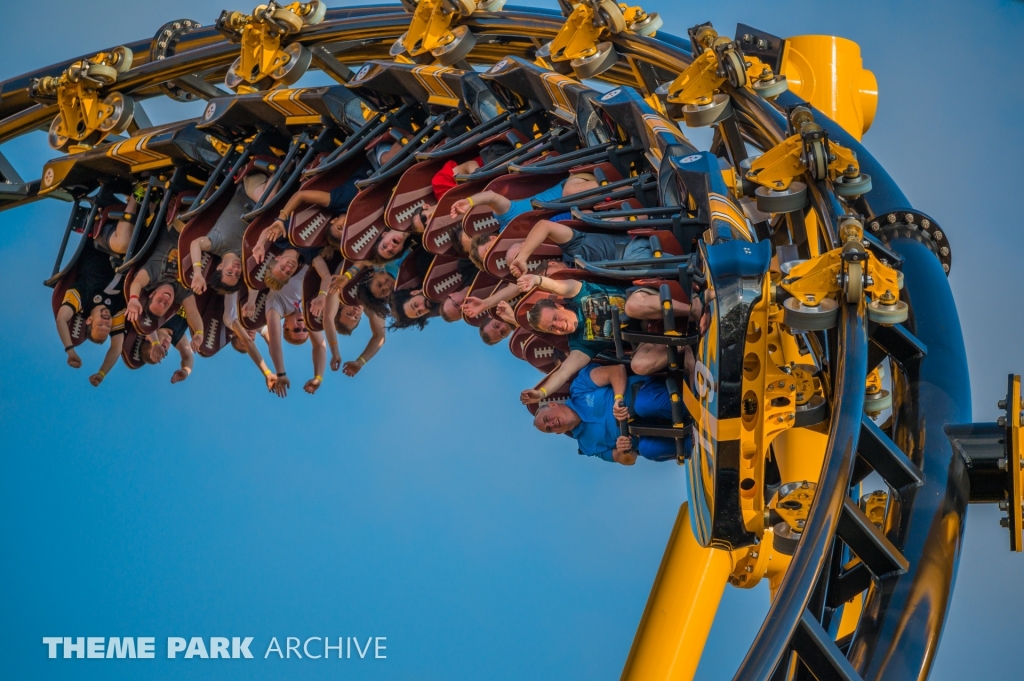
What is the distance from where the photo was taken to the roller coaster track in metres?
2.43

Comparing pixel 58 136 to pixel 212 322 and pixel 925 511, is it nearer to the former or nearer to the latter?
pixel 212 322

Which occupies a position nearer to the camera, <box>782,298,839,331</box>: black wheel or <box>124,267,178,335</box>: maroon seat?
<box>782,298,839,331</box>: black wheel

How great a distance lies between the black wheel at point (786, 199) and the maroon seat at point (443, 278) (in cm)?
281

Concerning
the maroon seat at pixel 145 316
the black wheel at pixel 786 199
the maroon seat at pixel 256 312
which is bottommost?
the black wheel at pixel 786 199

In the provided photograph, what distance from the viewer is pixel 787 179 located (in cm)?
371

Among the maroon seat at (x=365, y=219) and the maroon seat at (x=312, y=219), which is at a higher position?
the maroon seat at (x=312, y=219)

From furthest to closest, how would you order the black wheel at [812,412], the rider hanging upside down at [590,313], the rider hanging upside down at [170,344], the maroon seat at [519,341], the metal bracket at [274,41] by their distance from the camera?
the rider hanging upside down at [170,344] → the metal bracket at [274,41] → the maroon seat at [519,341] → the rider hanging upside down at [590,313] → the black wheel at [812,412]

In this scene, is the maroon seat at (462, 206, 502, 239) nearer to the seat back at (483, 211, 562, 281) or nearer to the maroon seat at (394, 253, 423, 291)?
the seat back at (483, 211, 562, 281)

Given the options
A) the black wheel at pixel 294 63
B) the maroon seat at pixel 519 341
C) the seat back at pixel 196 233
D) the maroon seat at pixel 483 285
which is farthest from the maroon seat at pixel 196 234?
the maroon seat at pixel 519 341

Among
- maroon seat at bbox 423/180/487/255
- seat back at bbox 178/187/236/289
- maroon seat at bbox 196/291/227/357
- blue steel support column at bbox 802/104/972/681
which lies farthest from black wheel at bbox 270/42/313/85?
blue steel support column at bbox 802/104/972/681

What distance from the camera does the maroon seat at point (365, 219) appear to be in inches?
250

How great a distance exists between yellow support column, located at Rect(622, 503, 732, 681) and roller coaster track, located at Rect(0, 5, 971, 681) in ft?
4.79

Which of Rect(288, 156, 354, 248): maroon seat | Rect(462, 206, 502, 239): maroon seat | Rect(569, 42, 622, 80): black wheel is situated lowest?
Rect(462, 206, 502, 239): maroon seat

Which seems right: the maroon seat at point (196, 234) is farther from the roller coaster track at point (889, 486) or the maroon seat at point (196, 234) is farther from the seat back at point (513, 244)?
the roller coaster track at point (889, 486)
